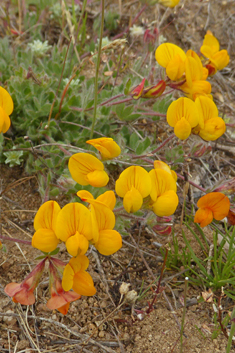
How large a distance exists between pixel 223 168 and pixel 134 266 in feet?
4.02

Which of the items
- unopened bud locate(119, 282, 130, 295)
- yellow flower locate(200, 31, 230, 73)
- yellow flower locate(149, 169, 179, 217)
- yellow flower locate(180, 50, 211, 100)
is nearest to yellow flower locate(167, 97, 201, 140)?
yellow flower locate(180, 50, 211, 100)

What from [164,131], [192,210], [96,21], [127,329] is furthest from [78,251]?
[96,21]


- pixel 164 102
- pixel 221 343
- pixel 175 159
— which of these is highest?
pixel 164 102

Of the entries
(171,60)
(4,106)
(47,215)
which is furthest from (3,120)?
(171,60)

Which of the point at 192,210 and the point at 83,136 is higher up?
the point at 83,136

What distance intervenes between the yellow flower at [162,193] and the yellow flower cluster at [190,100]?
38 cm

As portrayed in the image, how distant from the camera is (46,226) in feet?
5.56

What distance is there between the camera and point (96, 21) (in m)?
3.71

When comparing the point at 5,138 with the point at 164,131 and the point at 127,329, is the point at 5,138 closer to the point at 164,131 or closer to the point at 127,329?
the point at 164,131

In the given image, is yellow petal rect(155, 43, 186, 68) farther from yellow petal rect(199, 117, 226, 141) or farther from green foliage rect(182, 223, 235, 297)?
green foliage rect(182, 223, 235, 297)

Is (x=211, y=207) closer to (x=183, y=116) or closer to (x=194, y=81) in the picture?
(x=183, y=116)

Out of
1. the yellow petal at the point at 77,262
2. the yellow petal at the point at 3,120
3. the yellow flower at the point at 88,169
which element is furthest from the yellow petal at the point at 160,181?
the yellow petal at the point at 3,120

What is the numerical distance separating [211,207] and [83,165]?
2.48ft

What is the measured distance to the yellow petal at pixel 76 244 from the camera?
5.23 feet
